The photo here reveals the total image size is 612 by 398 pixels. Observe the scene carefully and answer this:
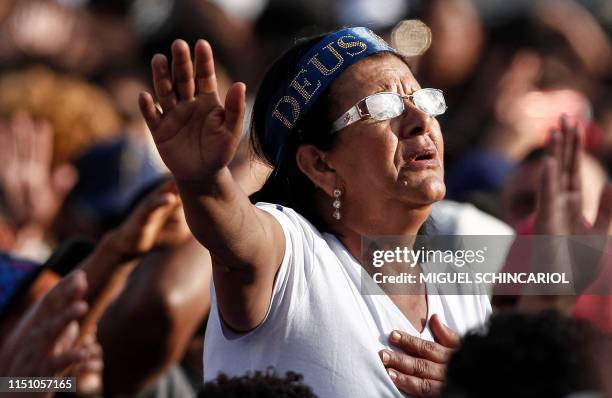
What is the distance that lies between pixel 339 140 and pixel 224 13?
438cm

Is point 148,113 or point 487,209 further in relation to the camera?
point 487,209

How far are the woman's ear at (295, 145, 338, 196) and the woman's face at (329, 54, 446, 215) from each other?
0.09ft

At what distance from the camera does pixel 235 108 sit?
259cm

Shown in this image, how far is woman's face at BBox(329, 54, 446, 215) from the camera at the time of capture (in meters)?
3.21

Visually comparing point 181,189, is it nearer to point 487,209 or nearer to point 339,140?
point 339,140

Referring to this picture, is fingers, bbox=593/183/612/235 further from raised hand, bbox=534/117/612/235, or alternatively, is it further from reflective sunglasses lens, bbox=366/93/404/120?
reflective sunglasses lens, bbox=366/93/404/120

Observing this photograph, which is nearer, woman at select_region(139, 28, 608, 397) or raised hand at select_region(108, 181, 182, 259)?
woman at select_region(139, 28, 608, 397)

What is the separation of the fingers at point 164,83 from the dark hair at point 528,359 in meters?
0.94

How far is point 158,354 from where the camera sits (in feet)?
14.2

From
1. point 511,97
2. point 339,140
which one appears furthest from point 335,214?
point 511,97

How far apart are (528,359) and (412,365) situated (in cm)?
112

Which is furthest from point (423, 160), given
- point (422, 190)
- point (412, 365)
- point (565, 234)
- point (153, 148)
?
point (153, 148)

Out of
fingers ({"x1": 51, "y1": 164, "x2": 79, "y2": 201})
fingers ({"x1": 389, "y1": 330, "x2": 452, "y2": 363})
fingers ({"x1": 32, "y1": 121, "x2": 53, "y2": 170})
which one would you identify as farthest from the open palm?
fingers ({"x1": 32, "y1": 121, "x2": 53, "y2": 170})

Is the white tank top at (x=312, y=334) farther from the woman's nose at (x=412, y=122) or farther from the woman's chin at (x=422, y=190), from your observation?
the woman's nose at (x=412, y=122)
